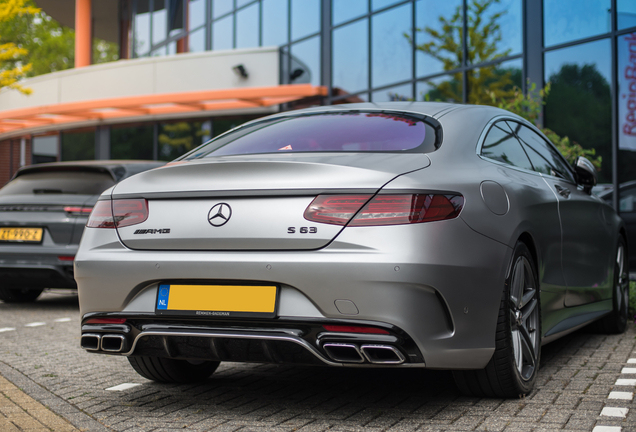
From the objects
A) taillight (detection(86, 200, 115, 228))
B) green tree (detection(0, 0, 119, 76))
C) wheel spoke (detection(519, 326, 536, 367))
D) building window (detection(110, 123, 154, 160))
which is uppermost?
green tree (detection(0, 0, 119, 76))

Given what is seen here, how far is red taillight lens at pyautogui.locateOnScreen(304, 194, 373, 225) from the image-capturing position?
292cm

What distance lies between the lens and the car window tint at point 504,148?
3.79 meters

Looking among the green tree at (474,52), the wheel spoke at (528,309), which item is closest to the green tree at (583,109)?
the green tree at (474,52)

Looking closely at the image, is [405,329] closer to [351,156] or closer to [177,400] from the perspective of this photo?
[351,156]

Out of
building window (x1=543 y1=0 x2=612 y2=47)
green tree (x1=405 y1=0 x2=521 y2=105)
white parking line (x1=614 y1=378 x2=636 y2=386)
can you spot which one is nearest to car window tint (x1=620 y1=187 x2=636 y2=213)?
building window (x1=543 y1=0 x2=612 y2=47)

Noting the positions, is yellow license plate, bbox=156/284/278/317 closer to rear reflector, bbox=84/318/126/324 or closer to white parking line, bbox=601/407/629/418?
rear reflector, bbox=84/318/126/324

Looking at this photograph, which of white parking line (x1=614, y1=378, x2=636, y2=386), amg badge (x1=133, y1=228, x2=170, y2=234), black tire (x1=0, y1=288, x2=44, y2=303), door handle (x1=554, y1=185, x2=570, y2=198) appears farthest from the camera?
black tire (x1=0, y1=288, x2=44, y2=303)

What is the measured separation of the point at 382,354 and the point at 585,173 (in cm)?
291

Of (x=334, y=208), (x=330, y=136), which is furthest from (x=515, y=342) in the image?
(x=330, y=136)

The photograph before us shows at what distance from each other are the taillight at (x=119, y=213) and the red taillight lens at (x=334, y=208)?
2.68 ft

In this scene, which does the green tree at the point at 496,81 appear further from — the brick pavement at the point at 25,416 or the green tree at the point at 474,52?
the brick pavement at the point at 25,416

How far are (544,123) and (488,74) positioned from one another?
1.74 meters

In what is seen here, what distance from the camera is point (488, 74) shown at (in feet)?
43.3

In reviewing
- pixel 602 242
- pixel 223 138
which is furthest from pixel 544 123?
pixel 223 138
